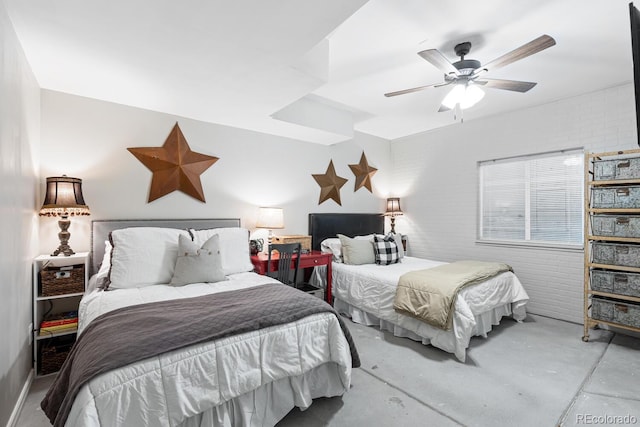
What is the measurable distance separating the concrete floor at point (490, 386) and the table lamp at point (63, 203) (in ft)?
3.56

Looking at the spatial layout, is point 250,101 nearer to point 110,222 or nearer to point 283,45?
point 283,45

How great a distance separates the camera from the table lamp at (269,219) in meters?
3.60

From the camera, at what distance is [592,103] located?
10.7 feet

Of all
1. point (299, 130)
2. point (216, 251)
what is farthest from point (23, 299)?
point (299, 130)

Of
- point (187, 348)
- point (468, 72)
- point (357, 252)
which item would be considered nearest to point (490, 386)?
point (357, 252)

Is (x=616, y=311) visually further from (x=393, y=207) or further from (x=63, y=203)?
(x=63, y=203)

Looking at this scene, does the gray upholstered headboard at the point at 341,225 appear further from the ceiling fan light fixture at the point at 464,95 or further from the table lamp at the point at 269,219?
the ceiling fan light fixture at the point at 464,95

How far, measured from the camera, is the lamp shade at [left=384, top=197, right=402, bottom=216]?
197 inches

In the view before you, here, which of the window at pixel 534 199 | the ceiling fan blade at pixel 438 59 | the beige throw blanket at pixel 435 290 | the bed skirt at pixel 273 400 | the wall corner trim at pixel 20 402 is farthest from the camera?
the window at pixel 534 199

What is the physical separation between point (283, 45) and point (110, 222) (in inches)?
90.3

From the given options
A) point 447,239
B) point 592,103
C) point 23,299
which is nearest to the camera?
point 23,299

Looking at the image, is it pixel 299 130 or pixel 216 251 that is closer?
Answer: pixel 216 251

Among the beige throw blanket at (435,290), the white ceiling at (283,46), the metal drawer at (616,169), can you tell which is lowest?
the beige throw blanket at (435,290)

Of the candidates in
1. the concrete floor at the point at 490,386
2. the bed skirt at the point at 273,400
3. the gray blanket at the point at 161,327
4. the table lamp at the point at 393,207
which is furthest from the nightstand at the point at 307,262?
the table lamp at the point at 393,207
